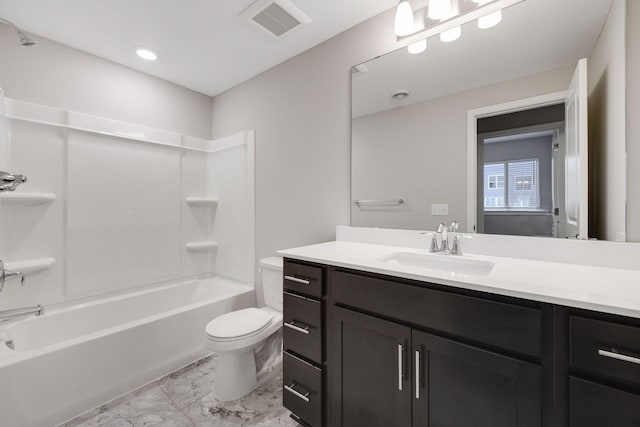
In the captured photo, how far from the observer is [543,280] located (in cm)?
92

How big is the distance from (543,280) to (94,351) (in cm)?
228

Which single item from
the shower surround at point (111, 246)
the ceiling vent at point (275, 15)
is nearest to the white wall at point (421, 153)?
the ceiling vent at point (275, 15)

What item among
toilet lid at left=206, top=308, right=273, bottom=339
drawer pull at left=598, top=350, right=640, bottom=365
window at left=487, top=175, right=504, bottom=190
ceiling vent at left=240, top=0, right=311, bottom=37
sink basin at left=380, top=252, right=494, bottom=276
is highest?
ceiling vent at left=240, top=0, right=311, bottom=37

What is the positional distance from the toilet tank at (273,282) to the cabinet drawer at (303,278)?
542 millimetres

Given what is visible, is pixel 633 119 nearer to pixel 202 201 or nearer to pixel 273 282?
pixel 273 282

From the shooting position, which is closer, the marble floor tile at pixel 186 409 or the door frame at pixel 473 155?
the door frame at pixel 473 155

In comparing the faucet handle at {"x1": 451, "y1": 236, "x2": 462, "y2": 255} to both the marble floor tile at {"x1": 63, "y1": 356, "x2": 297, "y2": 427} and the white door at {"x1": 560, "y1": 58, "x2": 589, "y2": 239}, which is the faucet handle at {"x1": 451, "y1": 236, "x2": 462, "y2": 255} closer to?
the white door at {"x1": 560, "y1": 58, "x2": 589, "y2": 239}

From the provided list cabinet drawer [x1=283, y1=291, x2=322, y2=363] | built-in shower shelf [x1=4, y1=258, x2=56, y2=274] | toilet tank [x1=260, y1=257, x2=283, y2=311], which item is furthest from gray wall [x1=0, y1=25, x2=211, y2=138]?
cabinet drawer [x1=283, y1=291, x2=322, y2=363]

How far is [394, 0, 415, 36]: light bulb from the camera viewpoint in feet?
4.93

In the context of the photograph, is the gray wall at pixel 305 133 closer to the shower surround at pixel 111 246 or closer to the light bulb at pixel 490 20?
the shower surround at pixel 111 246

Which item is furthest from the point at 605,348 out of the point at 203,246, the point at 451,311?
the point at 203,246

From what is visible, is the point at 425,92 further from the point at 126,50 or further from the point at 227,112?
the point at 126,50

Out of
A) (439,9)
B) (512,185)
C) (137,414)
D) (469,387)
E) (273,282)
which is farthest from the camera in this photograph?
(273,282)

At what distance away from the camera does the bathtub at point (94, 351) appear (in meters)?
1.38
